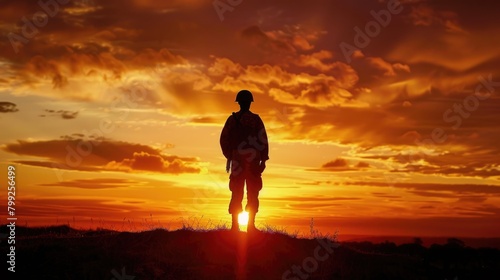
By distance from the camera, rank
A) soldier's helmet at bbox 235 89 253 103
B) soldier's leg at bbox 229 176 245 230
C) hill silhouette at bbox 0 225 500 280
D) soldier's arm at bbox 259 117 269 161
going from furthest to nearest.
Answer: soldier's arm at bbox 259 117 269 161, soldier's helmet at bbox 235 89 253 103, soldier's leg at bbox 229 176 245 230, hill silhouette at bbox 0 225 500 280

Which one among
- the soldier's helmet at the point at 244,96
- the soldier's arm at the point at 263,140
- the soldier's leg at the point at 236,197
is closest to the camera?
the soldier's leg at the point at 236,197

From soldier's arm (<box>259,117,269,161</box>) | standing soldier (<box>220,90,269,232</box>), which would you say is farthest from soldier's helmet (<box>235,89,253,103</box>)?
soldier's arm (<box>259,117,269,161</box>)

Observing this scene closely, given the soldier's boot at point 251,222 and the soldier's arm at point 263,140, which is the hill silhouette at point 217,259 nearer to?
the soldier's boot at point 251,222

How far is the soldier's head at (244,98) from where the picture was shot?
59.4 ft

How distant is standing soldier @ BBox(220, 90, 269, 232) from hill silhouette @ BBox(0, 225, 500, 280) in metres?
0.92

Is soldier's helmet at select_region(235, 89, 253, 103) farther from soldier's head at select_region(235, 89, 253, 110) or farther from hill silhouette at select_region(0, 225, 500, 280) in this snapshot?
hill silhouette at select_region(0, 225, 500, 280)

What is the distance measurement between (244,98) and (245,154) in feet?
5.55

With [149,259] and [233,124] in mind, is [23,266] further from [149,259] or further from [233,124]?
[233,124]

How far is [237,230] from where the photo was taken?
18047 mm

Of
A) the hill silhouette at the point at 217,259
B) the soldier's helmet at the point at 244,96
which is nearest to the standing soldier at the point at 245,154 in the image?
the soldier's helmet at the point at 244,96

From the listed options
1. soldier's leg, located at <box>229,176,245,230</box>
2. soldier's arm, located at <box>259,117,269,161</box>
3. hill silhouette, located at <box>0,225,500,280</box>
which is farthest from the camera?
soldier's arm, located at <box>259,117,269,161</box>

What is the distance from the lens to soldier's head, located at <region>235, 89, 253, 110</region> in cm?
1809

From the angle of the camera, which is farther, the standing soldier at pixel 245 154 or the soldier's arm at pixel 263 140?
the soldier's arm at pixel 263 140

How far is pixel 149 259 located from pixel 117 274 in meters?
1.21
